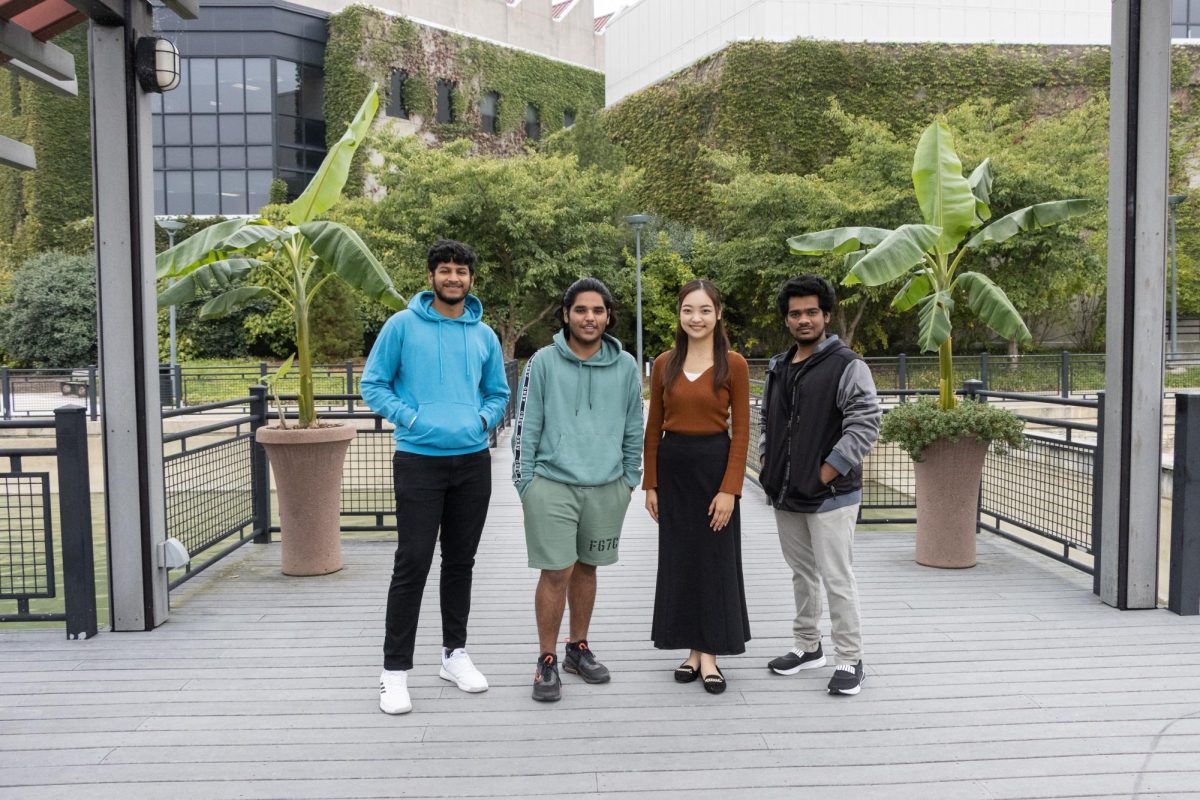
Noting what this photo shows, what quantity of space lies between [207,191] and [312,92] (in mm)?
5607

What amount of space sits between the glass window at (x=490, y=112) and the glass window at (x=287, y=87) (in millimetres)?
7778

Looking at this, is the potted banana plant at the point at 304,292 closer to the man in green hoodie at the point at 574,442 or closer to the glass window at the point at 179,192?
the man in green hoodie at the point at 574,442

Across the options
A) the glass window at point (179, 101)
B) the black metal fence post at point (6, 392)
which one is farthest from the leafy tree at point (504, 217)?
the glass window at point (179, 101)

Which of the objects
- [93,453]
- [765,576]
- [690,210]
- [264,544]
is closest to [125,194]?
[264,544]

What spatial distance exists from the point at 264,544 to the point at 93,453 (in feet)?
35.9

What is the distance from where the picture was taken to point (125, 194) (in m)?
4.66

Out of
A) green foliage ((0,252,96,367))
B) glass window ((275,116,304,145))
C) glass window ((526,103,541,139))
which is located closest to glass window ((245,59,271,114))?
glass window ((275,116,304,145))

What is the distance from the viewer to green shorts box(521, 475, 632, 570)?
375cm

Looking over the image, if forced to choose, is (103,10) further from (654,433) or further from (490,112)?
(490,112)

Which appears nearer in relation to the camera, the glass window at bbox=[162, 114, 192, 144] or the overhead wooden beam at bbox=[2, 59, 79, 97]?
the overhead wooden beam at bbox=[2, 59, 79, 97]

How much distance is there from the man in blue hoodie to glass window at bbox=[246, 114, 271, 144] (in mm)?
33988

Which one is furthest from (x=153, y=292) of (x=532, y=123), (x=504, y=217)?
(x=532, y=123)

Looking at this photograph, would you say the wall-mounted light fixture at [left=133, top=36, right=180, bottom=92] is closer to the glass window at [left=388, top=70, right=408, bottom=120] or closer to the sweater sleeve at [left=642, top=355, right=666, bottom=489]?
the sweater sleeve at [left=642, top=355, right=666, bottom=489]

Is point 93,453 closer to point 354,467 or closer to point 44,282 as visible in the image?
point 354,467
